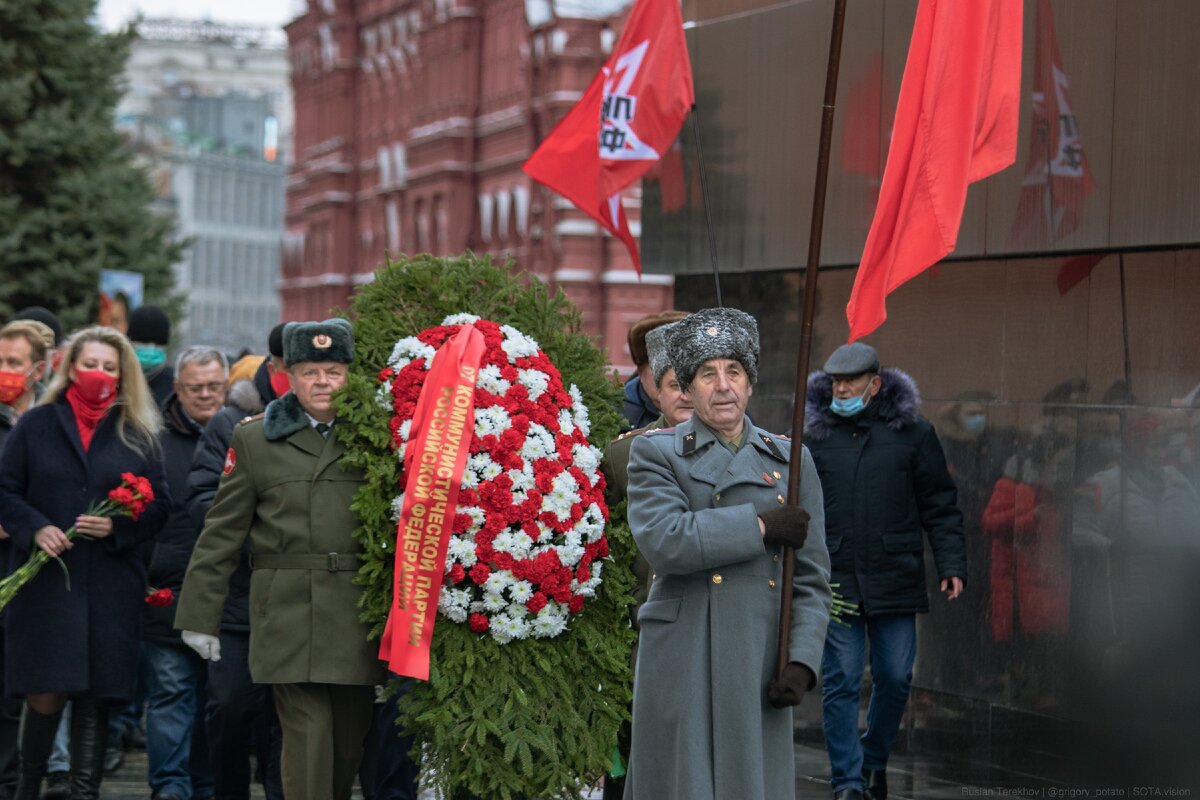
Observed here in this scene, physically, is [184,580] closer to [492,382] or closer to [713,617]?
[492,382]

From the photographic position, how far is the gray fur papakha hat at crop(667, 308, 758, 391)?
20.1 ft

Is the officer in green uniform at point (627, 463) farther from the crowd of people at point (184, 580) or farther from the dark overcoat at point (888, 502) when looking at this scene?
the dark overcoat at point (888, 502)

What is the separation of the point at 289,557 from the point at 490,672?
34.4 inches

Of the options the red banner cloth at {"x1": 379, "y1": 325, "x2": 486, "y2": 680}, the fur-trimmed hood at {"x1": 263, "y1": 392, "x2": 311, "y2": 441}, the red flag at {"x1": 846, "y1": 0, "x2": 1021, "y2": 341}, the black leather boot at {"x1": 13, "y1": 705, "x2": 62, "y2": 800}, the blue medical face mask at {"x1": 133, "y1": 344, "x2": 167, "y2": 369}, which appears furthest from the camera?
the blue medical face mask at {"x1": 133, "y1": 344, "x2": 167, "y2": 369}

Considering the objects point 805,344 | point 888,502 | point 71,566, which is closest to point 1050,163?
point 888,502

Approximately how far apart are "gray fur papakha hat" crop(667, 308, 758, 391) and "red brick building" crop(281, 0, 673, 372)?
3014cm

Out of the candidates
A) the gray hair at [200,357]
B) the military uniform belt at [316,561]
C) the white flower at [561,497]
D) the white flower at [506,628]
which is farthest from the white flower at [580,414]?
the gray hair at [200,357]

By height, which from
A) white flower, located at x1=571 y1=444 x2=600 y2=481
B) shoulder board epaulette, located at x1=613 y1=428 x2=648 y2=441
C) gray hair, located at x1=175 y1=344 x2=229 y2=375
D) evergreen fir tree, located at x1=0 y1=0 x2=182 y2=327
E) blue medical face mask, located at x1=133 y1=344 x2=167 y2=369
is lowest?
white flower, located at x1=571 y1=444 x2=600 y2=481

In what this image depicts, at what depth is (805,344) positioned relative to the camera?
255 inches

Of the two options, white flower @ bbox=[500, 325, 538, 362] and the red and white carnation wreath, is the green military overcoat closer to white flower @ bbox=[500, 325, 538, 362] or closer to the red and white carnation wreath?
the red and white carnation wreath

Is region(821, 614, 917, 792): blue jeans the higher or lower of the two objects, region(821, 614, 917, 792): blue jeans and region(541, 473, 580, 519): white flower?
the lower

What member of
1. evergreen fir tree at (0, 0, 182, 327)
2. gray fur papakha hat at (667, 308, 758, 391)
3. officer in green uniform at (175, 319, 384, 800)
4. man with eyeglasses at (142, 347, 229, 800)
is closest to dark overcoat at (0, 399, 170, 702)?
man with eyeglasses at (142, 347, 229, 800)

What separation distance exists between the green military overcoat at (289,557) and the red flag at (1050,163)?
3717mm

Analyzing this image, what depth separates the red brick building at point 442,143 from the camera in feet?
154
